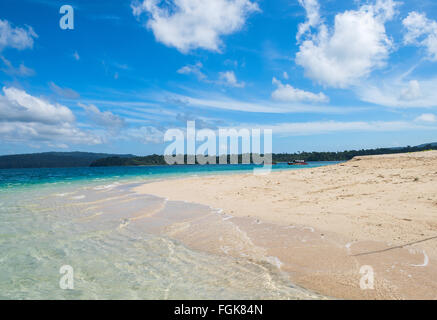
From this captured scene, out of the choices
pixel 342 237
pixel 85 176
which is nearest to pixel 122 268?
pixel 342 237

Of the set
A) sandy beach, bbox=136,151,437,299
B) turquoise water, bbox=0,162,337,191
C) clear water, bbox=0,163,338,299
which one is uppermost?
sandy beach, bbox=136,151,437,299

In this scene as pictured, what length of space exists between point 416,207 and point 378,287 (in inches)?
240

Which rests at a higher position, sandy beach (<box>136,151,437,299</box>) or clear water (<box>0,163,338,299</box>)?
sandy beach (<box>136,151,437,299</box>)

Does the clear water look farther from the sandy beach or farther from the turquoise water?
the turquoise water

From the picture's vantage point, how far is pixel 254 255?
19.6 ft

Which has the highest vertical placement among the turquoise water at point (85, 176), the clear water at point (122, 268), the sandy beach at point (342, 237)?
the sandy beach at point (342, 237)

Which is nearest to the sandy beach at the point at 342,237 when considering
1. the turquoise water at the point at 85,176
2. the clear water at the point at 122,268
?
the clear water at the point at 122,268

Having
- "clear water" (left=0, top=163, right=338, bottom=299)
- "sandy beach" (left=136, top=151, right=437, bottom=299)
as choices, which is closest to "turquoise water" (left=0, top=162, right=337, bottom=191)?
"clear water" (left=0, top=163, right=338, bottom=299)

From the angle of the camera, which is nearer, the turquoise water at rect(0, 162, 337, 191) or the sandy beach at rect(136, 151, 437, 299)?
the sandy beach at rect(136, 151, 437, 299)

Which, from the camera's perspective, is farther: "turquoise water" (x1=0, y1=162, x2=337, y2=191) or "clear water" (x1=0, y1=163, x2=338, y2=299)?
"turquoise water" (x1=0, y1=162, x2=337, y2=191)

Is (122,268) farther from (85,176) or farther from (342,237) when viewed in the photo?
(85,176)

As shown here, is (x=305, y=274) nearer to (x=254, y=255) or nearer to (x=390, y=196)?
(x=254, y=255)

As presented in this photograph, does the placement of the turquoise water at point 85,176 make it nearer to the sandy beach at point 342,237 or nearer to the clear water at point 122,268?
the clear water at point 122,268
